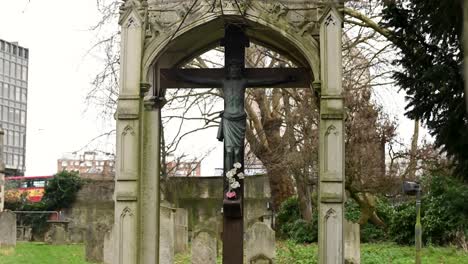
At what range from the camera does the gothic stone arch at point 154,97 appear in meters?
9.77

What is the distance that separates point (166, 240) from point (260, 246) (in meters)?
1.96

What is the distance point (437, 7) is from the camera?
992 centimetres

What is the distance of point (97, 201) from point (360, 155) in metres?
19.3

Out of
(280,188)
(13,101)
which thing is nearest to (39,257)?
(280,188)

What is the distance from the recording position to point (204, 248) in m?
17.3

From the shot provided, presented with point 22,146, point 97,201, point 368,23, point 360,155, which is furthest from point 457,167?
point 22,146

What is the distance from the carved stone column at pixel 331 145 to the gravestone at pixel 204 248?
7.54m

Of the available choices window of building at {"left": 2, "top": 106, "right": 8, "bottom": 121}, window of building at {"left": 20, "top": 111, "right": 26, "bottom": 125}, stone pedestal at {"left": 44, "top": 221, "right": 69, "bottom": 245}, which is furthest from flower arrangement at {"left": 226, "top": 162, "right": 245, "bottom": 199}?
window of building at {"left": 20, "top": 111, "right": 26, "bottom": 125}

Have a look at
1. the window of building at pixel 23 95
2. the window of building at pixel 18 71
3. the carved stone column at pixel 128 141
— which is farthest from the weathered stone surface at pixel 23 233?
the window of building at pixel 23 95

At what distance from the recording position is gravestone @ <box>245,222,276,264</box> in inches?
672

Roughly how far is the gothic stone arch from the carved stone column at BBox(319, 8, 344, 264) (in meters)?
0.01

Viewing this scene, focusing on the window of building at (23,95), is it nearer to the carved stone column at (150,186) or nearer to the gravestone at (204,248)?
the gravestone at (204,248)

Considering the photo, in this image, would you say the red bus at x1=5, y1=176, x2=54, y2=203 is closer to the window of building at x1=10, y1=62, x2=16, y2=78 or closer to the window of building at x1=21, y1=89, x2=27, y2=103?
the window of building at x1=10, y1=62, x2=16, y2=78

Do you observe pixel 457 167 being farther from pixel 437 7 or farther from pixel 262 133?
pixel 262 133
